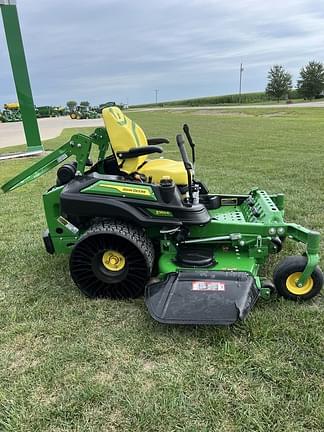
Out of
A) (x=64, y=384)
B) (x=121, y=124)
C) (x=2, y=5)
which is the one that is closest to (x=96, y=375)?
(x=64, y=384)

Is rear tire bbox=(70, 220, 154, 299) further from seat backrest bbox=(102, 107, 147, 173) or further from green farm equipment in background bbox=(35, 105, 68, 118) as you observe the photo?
green farm equipment in background bbox=(35, 105, 68, 118)

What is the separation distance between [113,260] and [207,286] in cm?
72

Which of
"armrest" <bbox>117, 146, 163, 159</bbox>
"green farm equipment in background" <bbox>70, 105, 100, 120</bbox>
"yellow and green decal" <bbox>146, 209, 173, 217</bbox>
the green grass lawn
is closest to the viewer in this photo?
the green grass lawn


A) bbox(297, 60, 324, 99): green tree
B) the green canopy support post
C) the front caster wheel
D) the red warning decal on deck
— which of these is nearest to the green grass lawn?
the front caster wheel

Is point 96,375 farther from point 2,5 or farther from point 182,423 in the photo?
point 2,5

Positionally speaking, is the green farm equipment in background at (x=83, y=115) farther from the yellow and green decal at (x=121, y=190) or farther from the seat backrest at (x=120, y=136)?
the yellow and green decal at (x=121, y=190)

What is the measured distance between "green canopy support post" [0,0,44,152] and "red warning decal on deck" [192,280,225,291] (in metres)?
9.47

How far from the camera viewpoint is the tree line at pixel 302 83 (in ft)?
212

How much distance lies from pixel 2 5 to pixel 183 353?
1056 centimetres

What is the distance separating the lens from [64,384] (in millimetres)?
2230

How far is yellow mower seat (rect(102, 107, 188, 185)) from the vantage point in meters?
3.42

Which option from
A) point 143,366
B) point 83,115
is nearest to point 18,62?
point 143,366

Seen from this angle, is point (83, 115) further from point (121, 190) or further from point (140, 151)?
point (121, 190)

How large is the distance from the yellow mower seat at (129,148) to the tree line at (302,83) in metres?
68.4
